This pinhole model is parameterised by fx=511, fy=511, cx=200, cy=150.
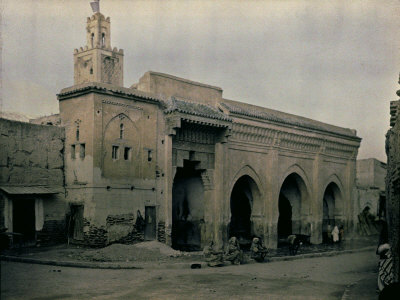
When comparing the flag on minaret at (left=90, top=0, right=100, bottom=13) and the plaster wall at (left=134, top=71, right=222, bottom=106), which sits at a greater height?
the flag on minaret at (left=90, top=0, right=100, bottom=13)

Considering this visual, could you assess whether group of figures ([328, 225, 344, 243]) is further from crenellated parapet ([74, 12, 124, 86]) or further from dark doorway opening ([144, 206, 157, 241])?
crenellated parapet ([74, 12, 124, 86])

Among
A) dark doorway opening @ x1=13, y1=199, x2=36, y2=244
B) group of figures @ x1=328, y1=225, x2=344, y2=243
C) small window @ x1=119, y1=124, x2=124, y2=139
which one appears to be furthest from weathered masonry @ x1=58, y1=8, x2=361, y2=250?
dark doorway opening @ x1=13, y1=199, x2=36, y2=244

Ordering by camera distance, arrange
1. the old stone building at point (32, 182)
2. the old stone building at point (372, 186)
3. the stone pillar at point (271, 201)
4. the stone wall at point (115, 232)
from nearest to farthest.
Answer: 1. the old stone building at point (32, 182)
2. the stone wall at point (115, 232)
3. the stone pillar at point (271, 201)
4. the old stone building at point (372, 186)

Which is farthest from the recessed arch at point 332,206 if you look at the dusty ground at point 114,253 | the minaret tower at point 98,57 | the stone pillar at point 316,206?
the minaret tower at point 98,57

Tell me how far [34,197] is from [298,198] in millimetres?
15716

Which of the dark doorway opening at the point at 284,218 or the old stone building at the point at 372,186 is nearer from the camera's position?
the dark doorway opening at the point at 284,218

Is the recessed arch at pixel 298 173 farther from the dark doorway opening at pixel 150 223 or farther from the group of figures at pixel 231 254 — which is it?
the dark doorway opening at pixel 150 223

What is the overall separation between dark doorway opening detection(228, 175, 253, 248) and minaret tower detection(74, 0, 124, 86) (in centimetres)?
2740

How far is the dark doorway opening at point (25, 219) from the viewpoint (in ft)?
57.8

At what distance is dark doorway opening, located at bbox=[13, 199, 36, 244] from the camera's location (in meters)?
17.6

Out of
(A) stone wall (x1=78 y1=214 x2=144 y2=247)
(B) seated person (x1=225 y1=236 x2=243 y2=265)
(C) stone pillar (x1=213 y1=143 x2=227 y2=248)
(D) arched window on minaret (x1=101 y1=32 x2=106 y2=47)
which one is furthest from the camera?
(D) arched window on minaret (x1=101 y1=32 x2=106 y2=47)

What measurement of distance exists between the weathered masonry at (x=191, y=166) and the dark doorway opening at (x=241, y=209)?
57 mm

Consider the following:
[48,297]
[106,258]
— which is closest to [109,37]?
[106,258]

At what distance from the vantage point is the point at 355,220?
31891mm
